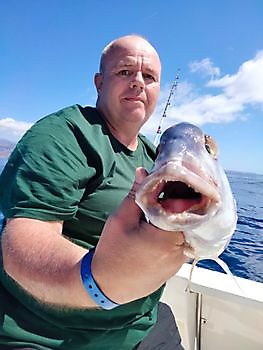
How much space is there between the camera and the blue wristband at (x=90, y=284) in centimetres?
72

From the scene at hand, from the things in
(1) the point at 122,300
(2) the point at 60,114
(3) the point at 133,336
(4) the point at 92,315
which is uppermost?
(2) the point at 60,114

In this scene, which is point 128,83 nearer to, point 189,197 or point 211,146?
point 211,146

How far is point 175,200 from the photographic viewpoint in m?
0.59

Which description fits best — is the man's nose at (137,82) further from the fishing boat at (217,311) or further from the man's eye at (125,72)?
the fishing boat at (217,311)

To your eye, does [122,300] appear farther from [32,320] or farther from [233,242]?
[233,242]

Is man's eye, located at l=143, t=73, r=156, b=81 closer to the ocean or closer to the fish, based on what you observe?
the fish

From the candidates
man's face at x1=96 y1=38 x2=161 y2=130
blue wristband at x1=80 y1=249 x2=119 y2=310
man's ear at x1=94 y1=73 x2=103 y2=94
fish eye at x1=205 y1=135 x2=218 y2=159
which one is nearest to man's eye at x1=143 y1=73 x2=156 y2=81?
man's face at x1=96 y1=38 x2=161 y2=130

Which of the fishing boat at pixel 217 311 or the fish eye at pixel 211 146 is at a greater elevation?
the fish eye at pixel 211 146

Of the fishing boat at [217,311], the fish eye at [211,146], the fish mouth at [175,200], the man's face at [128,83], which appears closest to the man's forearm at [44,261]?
the fish mouth at [175,200]

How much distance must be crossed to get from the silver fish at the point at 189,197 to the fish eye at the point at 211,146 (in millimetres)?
65

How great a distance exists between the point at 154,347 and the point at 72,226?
2.77ft

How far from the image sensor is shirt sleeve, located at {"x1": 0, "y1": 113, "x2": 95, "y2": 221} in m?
0.97

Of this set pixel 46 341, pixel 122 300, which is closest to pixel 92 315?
pixel 46 341

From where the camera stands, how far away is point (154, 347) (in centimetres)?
163
